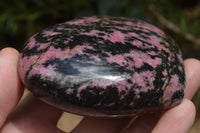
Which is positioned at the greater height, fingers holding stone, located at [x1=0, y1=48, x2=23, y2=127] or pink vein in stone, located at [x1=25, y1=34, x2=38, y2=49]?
pink vein in stone, located at [x1=25, y1=34, x2=38, y2=49]

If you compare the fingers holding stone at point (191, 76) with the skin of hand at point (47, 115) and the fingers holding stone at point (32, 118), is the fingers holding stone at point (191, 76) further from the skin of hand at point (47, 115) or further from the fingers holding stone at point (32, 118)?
the fingers holding stone at point (32, 118)

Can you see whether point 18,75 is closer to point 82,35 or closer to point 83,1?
point 82,35

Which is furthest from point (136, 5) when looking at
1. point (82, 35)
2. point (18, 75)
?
point (18, 75)

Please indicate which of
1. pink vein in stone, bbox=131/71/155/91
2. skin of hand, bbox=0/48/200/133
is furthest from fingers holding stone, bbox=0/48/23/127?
pink vein in stone, bbox=131/71/155/91

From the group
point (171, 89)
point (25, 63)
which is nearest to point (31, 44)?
point (25, 63)

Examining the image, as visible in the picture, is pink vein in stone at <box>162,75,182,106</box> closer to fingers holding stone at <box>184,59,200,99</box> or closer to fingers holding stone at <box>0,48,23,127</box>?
fingers holding stone at <box>184,59,200,99</box>

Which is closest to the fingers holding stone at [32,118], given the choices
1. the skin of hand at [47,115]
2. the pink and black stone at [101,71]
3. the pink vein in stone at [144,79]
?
the skin of hand at [47,115]
